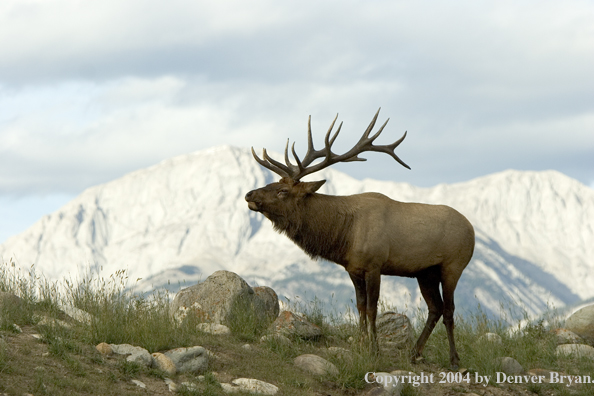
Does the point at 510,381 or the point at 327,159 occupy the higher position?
the point at 327,159

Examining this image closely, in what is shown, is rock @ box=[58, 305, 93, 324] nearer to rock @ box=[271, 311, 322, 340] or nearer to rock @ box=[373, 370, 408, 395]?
rock @ box=[271, 311, 322, 340]

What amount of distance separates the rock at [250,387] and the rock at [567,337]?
551 cm

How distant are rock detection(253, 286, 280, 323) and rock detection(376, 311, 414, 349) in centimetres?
162

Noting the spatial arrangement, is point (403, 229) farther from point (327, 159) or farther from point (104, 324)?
point (104, 324)

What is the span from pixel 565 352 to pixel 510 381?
5.75 ft

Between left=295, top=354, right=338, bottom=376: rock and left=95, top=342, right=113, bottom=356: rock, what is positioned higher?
left=95, top=342, right=113, bottom=356: rock

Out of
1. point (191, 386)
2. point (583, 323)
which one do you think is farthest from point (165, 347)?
point (583, 323)

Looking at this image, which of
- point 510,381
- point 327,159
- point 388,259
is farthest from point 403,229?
point 510,381

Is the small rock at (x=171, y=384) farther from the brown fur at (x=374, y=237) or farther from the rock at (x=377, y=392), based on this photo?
the brown fur at (x=374, y=237)

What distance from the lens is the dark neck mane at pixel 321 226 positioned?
32.2ft

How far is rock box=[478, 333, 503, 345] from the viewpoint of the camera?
10.2 m

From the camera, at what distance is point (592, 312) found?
12148 millimetres

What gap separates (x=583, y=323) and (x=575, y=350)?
1.72 meters

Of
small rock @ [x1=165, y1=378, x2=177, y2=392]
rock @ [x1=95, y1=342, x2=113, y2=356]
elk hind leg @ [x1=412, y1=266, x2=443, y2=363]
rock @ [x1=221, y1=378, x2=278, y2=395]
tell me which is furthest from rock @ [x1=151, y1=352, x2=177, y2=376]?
elk hind leg @ [x1=412, y1=266, x2=443, y2=363]
